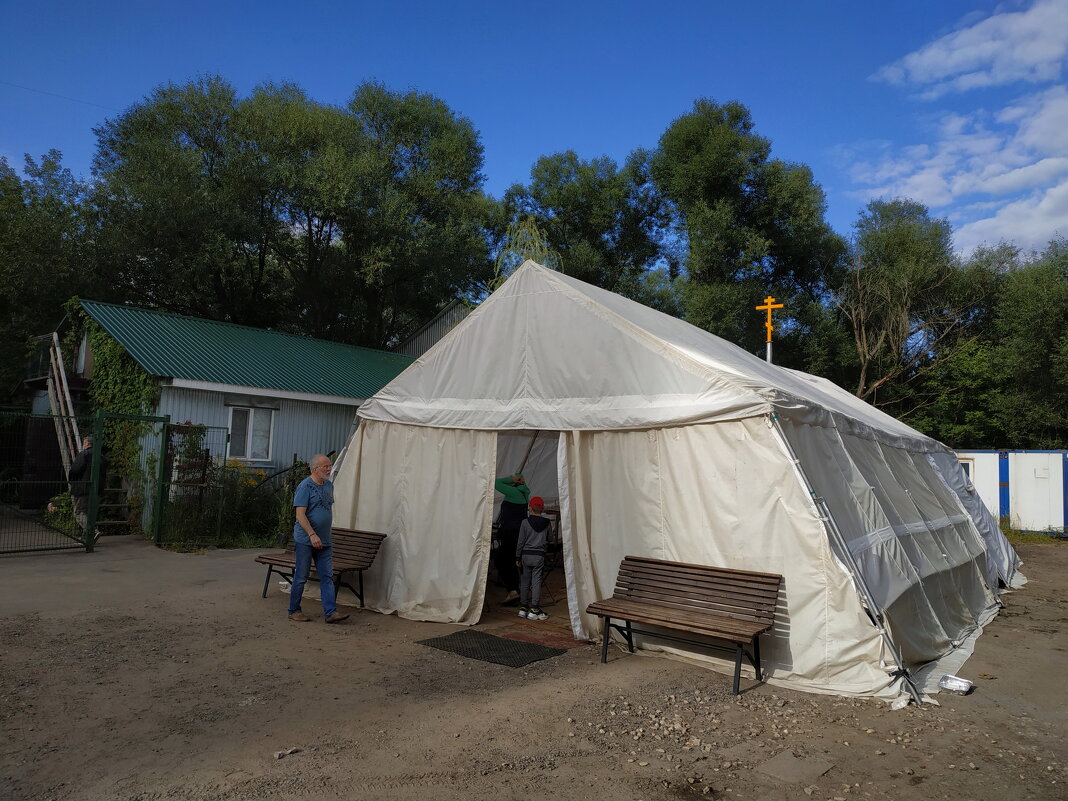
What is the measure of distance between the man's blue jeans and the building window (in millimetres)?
9012

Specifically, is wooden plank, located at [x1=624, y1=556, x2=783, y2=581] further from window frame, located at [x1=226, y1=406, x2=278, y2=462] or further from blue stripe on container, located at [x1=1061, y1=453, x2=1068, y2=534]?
blue stripe on container, located at [x1=1061, y1=453, x2=1068, y2=534]

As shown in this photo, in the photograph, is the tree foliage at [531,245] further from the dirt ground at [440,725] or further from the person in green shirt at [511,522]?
the dirt ground at [440,725]

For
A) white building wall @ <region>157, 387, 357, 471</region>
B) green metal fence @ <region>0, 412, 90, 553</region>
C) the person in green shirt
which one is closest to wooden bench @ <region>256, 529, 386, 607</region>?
the person in green shirt

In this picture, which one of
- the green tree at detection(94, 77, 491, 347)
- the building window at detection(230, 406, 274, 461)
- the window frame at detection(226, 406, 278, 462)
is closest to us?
the window frame at detection(226, 406, 278, 462)

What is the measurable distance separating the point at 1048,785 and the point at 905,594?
2400 millimetres

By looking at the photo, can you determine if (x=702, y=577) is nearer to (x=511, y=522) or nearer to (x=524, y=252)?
(x=511, y=522)

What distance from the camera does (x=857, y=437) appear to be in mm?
8188

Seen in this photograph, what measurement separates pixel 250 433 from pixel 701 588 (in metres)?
12.4

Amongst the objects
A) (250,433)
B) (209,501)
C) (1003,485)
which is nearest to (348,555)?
(209,501)

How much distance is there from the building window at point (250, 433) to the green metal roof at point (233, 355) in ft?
2.38

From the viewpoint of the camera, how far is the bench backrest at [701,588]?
19.1 feet

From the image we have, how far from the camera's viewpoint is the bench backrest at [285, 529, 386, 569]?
8023 mm

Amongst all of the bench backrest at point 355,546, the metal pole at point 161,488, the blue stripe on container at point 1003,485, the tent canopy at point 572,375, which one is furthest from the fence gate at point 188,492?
the blue stripe on container at point 1003,485

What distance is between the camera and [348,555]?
8211 mm
